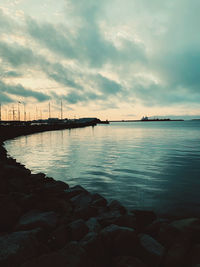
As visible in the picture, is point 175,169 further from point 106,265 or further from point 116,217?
point 106,265

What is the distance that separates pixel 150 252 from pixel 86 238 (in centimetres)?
150

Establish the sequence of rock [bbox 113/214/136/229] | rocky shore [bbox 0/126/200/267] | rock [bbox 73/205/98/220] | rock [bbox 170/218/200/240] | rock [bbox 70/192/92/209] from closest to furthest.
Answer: rocky shore [bbox 0/126/200/267] < rock [bbox 170/218/200/240] < rock [bbox 113/214/136/229] < rock [bbox 73/205/98/220] < rock [bbox 70/192/92/209]

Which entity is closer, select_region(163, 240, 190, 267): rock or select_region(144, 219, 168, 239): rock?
select_region(163, 240, 190, 267): rock

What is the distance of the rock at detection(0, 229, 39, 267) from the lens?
3.56 metres

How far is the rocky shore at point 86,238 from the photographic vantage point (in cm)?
368

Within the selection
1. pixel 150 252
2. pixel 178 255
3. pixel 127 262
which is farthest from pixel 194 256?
pixel 127 262

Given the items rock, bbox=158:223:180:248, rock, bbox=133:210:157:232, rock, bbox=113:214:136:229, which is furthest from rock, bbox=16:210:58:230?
rock, bbox=158:223:180:248

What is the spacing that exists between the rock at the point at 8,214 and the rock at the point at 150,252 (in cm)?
375

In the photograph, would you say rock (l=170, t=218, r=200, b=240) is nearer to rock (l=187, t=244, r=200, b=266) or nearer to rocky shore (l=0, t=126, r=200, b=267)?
rocky shore (l=0, t=126, r=200, b=267)

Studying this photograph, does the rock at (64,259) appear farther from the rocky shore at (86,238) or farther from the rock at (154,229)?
the rock at (154,229)

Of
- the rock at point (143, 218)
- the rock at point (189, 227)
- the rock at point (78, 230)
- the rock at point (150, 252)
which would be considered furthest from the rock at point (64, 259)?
the rock at point (143, 218)

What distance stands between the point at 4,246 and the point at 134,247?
2.87 m

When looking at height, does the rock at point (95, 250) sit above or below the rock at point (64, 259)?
below

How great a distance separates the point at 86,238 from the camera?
4.41m
